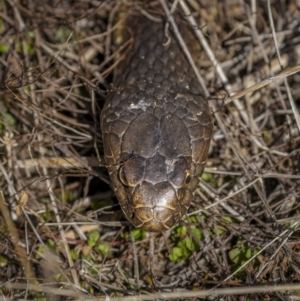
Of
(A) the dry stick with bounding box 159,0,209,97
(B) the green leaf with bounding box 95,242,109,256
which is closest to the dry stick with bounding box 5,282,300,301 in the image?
(B) the green leaf with bounding box 95,242,109,256

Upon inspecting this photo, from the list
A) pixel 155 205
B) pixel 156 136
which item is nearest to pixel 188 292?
pixel 155 205

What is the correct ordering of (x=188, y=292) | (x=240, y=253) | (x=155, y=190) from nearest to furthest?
(x=188, y=292) < (x=155, y=190) < (x=240, y=253)

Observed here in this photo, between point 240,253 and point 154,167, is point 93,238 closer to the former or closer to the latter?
point 154,167

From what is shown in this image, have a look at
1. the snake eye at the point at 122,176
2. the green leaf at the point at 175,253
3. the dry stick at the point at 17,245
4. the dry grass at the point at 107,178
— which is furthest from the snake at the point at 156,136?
the dry stick at the point at 17,245

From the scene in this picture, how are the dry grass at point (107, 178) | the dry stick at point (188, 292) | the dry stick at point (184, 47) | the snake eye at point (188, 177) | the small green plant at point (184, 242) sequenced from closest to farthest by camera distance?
the dry stick at point (188, 292) → the snake eye at point (188, 177) → the dry grass at point (107, 178) → the small green plant at point (184, 242) → the dry stick at point (184, 47)

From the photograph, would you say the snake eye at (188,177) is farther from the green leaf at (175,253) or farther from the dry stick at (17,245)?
the dry stick at (17,245)

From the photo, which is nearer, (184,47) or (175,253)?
(175,253)
